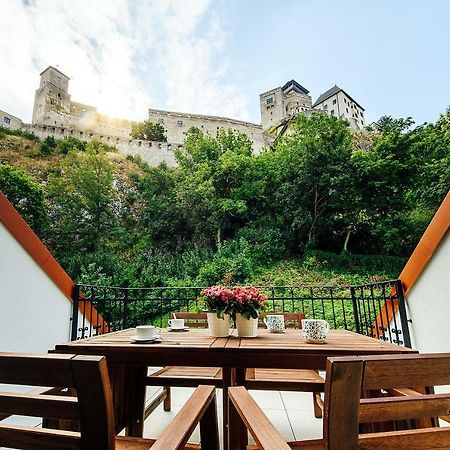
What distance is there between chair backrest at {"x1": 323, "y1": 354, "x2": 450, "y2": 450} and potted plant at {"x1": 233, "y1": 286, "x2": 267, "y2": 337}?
0.98m

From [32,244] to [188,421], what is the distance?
2.13m

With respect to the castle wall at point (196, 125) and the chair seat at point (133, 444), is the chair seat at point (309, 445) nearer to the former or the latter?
the chair seat at point (133, 444)

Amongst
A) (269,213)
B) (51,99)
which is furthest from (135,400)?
(51,99)

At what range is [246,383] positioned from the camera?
1731 millimetres

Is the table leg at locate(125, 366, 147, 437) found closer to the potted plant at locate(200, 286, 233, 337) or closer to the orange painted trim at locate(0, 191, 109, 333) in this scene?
the potted plant at locate(200, 286, 233, 337)

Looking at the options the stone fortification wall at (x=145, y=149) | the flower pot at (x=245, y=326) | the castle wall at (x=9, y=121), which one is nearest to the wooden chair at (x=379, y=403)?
the flower pot at (x=245, y=326)

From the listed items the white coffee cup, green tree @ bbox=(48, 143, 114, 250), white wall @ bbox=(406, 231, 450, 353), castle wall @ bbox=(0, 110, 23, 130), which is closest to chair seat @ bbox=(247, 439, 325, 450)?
the white coffee cup

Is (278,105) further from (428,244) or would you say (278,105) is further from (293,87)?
(428,244)

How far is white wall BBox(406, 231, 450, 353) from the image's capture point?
1.90 m

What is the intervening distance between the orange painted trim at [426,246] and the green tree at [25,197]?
15.8m

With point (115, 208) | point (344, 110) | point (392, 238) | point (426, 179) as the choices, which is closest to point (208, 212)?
point (115, 208)

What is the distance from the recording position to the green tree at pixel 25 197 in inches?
529

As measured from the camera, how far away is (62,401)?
642 mm

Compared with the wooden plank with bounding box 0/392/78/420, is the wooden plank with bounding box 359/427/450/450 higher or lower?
lower
